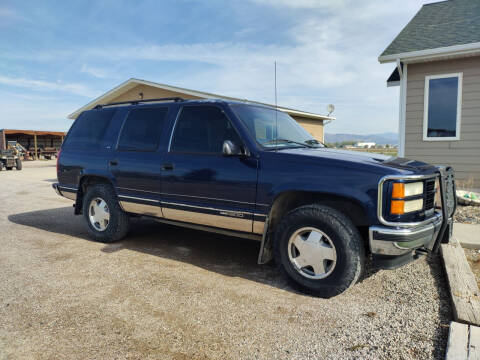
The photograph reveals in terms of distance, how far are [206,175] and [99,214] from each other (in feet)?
7.01

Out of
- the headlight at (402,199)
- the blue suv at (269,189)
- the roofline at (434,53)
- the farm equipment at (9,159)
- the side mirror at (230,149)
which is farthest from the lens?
the farm equipment at (9,159)

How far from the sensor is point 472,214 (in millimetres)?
6051

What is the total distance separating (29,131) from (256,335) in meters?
39.1

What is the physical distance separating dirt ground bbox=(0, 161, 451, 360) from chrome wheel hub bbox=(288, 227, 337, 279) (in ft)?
0.84

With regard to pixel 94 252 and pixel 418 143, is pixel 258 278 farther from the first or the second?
pixel 418 143

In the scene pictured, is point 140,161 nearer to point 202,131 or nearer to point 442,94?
point 202,131

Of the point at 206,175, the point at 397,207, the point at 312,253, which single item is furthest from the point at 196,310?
the point at 397,207

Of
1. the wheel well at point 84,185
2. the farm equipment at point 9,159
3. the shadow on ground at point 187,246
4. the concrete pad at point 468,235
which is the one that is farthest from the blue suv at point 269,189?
the farm equipment at point 9,159

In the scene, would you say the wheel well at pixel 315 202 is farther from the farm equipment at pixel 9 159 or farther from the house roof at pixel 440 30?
the farm equipment at pixel 9 159

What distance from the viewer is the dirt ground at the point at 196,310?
94.7 inches

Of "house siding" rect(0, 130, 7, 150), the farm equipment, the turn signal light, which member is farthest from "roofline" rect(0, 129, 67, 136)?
the turn signal light

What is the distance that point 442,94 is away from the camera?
29.1ft

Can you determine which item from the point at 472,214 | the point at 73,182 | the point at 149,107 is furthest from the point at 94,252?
the point at 472,214

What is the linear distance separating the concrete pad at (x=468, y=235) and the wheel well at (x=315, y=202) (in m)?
2.16
